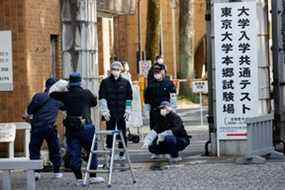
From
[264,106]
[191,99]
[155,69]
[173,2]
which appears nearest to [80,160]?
[155,69]

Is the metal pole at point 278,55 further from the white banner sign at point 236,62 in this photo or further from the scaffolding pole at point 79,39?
the scaffolding pole at point 79,39

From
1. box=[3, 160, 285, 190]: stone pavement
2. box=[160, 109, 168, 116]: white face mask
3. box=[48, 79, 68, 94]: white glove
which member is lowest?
box=[3, 160, 285, 190]: stone pavement

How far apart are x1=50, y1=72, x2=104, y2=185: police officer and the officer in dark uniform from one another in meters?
3.33

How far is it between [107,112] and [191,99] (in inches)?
1250

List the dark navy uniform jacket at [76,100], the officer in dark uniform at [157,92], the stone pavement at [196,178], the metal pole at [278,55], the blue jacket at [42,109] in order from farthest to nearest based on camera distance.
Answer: the metal pole at [278,55], the officer in dark uniform at [157,92], the blue jacket at [42,109], the dark navy uniform jacket at [76,100], the stone pavement at [196,178]

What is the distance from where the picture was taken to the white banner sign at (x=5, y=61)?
16469 mm

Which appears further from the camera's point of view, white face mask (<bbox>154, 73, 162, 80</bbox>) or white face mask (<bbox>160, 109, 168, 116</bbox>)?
white face mask (<bbox>154, 73, 162, 80</bbox>)

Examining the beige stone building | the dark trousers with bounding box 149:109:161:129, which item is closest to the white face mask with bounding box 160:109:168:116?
the dark trousers with bounding box 149:109:161:129

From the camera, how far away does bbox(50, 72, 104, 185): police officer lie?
14.3 meters

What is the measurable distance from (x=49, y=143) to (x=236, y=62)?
13.9 feet

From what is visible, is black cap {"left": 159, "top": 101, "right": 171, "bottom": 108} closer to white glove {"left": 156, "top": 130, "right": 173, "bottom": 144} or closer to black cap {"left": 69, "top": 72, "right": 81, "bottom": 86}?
white glove {"left": 156, "top": 130, "right": 173, "bottom": 144}

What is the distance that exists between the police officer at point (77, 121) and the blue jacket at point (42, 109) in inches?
24.8

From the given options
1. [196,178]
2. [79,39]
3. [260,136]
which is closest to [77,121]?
[196,178]

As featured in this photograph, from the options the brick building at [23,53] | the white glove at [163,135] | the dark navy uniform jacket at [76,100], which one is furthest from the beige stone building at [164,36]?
the dark navy uniform jacket at [76,100]
